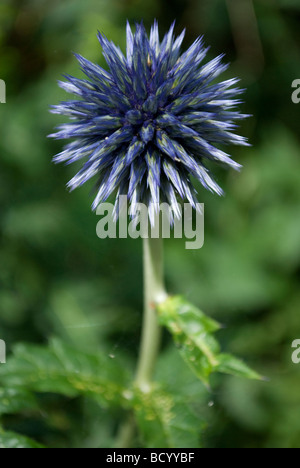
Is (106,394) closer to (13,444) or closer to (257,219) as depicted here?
(13,444)

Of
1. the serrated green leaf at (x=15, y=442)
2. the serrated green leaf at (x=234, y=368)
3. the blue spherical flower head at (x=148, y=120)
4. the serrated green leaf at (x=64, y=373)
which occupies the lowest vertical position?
the serrated green leaf at (x=15, y=442)

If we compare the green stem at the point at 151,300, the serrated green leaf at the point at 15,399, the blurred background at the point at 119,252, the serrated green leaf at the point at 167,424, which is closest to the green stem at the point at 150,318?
the green stem at the point at 151,300

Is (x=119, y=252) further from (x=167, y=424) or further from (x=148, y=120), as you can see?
(x=148, y=120)

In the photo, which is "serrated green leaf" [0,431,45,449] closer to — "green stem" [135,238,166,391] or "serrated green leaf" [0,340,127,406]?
"serrated green leaf" [0,340,127,406]

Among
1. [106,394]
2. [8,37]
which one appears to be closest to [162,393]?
[106,394]

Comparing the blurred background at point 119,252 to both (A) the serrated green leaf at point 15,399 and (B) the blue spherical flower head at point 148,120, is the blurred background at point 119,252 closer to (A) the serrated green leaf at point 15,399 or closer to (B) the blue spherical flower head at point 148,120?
(A) the serrated green leaf at point 15,399

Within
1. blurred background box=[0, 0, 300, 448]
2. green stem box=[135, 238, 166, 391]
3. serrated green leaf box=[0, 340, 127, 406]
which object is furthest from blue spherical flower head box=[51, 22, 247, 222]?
blurred background box=[0, 0, 300, 448]
